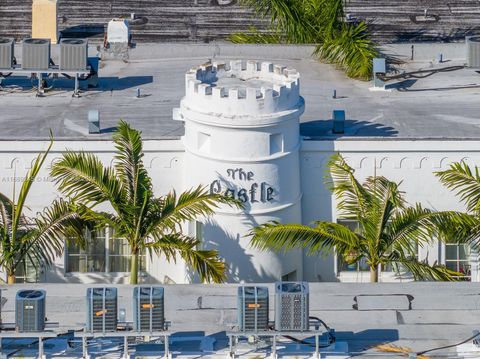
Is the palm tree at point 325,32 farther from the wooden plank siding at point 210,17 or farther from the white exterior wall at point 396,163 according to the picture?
the white exterior wall at point 396,163

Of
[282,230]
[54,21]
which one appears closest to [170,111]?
[282,230]

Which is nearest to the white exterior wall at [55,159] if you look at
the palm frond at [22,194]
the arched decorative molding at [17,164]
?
the arched decorative molding at [17,164]

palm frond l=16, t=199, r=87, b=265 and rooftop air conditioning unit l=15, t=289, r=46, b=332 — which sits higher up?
palm frond l=16, t=199, r=87, b=265

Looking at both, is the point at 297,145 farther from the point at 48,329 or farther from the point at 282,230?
the point at 48,329

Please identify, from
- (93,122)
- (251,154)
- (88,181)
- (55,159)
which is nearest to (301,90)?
(93,122)

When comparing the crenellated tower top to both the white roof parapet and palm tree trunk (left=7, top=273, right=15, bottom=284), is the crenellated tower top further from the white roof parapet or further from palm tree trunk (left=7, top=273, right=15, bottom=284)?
palm tree trunk (left=7, top=273, right=15, bottom=284)

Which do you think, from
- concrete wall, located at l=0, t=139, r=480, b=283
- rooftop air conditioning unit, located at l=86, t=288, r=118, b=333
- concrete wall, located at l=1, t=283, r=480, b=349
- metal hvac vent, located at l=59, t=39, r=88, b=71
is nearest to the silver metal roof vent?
concrete wall, located at l=0, t=139, r=480, b=283
